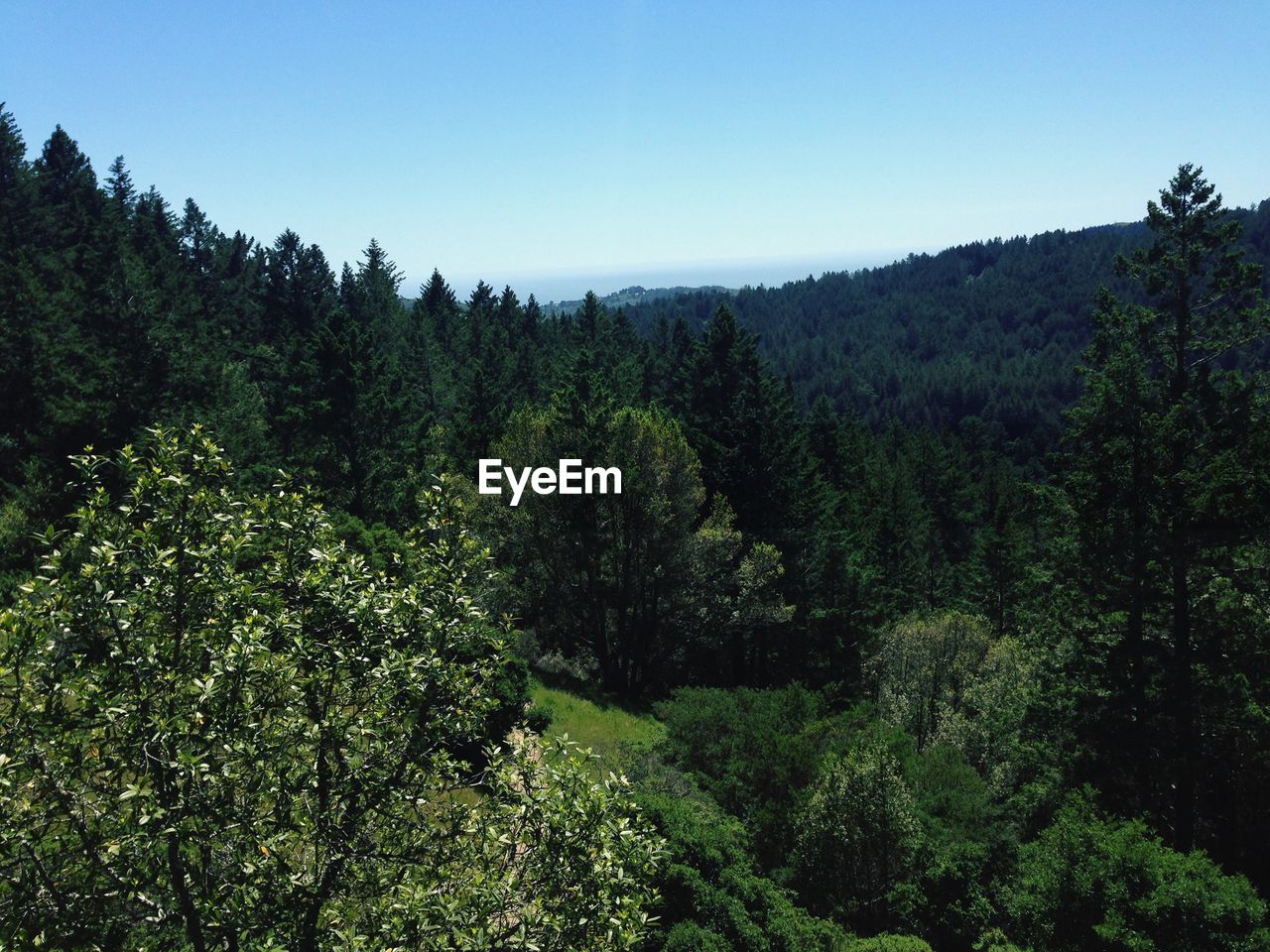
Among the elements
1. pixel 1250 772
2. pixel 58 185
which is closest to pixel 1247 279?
pixel 1250 772

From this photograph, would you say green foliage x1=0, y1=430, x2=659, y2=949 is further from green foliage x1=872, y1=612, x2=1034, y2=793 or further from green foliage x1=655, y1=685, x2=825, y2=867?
green foliage x1=872, y1=612, x2=1034, y2=793

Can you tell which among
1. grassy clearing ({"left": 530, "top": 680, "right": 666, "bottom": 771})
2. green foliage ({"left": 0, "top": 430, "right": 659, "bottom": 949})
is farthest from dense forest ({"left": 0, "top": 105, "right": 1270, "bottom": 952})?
grassy clearing ({"left": 530, "top": 680, "right": 666, "bottom": 771})

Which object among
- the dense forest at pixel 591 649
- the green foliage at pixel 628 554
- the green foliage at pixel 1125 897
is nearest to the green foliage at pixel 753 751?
the dense forest at pixel 591 649

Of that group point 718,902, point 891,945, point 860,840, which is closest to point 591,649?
point 860,840

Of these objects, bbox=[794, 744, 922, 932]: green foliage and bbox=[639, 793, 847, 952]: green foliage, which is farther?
bbox=[794, 744, 922, 932]: green foliage

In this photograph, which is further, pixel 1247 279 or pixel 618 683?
pixel 618 683

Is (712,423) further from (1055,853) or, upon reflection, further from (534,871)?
(534,871)
